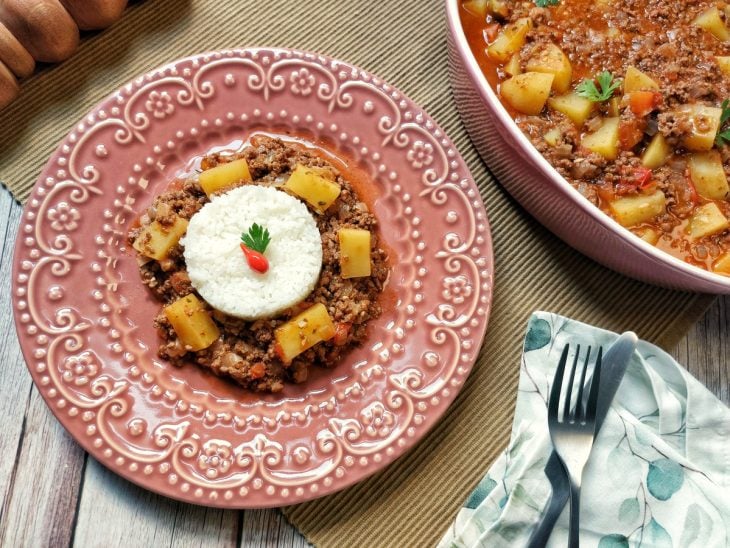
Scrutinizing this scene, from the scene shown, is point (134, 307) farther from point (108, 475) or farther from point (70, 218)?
point (108, 475)

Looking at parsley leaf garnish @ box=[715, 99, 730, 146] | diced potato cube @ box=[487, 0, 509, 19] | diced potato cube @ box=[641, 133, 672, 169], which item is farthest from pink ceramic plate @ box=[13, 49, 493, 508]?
parsley leaf garnish @ box=[715, 99, 730, 146]

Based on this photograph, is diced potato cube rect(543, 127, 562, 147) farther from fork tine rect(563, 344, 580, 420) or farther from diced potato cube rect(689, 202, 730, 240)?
fork tine rect(563, 344, 580, 420)

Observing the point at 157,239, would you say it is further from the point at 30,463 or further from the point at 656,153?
the point at 656,153

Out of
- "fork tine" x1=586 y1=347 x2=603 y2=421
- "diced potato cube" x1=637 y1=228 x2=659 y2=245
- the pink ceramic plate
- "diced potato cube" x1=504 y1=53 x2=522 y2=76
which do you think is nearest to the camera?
the pink ceramic plate

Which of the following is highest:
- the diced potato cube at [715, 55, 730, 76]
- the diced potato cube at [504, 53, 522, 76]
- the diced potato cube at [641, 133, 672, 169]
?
the diced potato cube at [504, 53, 522, 76]

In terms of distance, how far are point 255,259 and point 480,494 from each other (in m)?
1.21

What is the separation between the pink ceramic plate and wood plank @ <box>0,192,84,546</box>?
11.7 inches

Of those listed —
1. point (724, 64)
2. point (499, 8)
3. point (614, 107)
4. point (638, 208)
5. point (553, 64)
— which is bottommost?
point (638, 208)

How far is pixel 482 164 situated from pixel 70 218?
163 centimetres

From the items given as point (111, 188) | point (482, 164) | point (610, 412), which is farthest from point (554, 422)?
point (111, 188)

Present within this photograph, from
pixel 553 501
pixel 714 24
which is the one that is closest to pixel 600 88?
pixel 714 24

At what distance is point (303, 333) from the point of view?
2572 millimetres

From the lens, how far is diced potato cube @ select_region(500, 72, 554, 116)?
2.73 meters

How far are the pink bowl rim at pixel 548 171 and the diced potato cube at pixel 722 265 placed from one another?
13 centimetres
